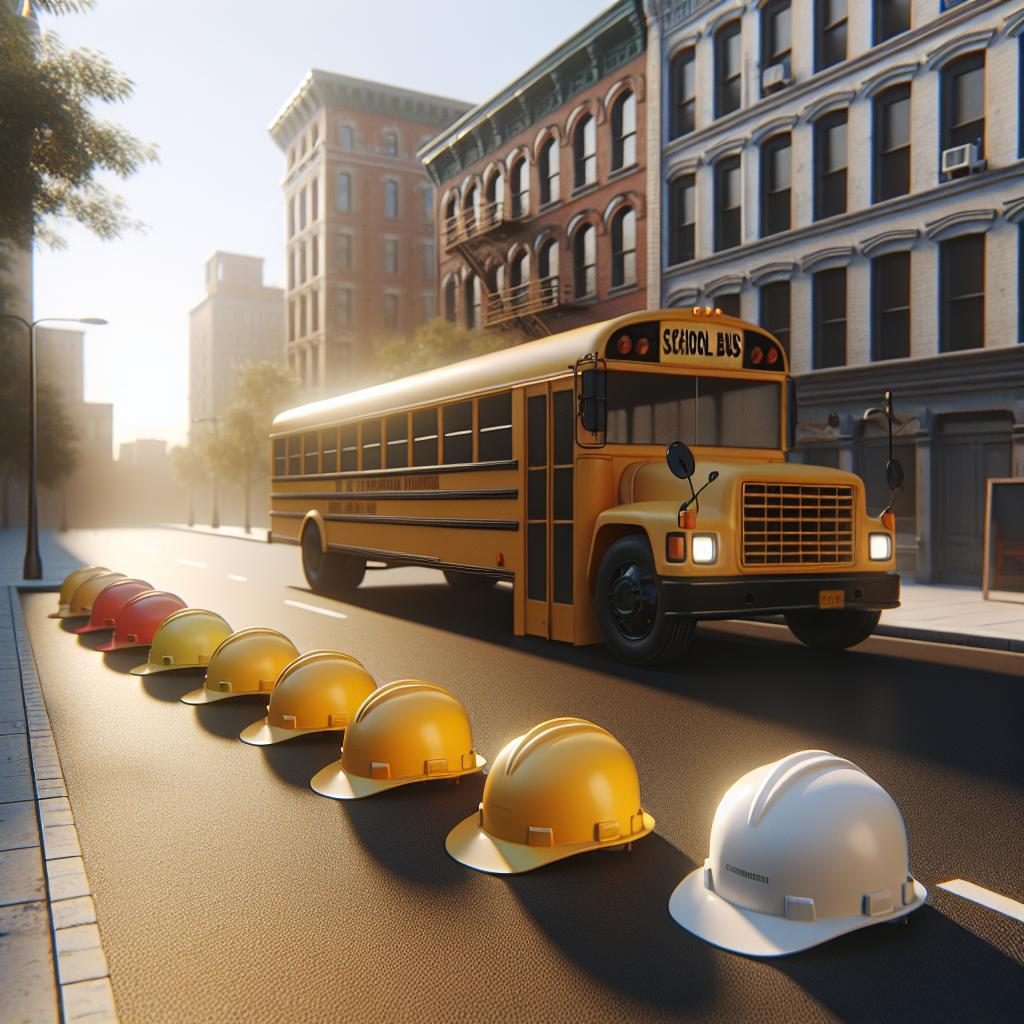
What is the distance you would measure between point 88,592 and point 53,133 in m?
6.14

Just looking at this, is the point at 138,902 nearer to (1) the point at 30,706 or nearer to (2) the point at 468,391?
(1) the point at 30,706

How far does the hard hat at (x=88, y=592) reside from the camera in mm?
12953

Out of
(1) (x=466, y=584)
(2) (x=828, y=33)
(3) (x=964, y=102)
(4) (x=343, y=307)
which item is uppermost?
(4) (x=343, y=307)

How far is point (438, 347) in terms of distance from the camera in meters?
30.0

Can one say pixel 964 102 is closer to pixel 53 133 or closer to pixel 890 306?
pixel 890 306

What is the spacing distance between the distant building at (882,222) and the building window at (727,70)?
0.12 feet

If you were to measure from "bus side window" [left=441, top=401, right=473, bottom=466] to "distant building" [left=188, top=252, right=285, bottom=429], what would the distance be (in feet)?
444

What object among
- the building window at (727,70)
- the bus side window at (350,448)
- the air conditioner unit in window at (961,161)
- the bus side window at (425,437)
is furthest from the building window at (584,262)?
the bus side window at (425,437)

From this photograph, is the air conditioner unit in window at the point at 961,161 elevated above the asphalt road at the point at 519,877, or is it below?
above

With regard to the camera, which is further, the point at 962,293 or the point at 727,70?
the point at 727,70

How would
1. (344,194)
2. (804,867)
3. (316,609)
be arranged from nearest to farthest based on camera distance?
(804,867), (316,609), (344,194)

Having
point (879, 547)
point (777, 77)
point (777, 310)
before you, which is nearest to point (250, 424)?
point (777, 310)

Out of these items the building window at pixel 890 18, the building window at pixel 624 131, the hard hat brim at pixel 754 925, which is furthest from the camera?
the building window at pixel 624 131

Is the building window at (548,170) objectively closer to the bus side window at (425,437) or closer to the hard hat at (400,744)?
the bus side window at (425,437)
